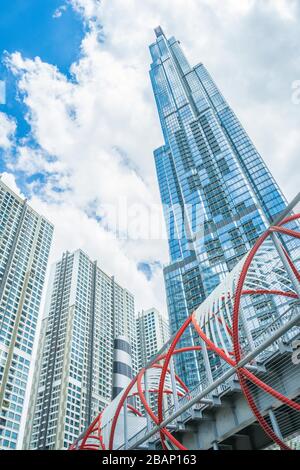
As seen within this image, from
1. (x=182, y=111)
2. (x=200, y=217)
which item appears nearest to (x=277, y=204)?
(x=200, y=217)

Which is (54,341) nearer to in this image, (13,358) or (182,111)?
(13,358)

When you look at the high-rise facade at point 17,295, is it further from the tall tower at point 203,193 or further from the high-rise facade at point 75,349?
the tall tower at point 203,193

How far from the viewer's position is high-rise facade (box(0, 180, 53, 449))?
6719cm

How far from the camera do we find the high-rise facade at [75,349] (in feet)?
259

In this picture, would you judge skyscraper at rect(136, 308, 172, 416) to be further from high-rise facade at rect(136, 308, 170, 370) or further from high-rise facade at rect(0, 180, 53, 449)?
high-rise facade at rect(0, 180, 53, 449)

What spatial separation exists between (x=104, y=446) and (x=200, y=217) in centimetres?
6690

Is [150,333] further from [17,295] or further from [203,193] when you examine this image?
[203,193]

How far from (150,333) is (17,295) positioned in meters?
55.0

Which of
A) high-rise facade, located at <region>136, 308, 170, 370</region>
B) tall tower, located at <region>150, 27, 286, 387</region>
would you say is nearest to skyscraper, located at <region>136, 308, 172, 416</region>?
high-rise facade, located at <region>136, 308, 170, 370</region>

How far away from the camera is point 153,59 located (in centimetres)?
14900

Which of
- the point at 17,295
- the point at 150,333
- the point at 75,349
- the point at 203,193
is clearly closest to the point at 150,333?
the point at 150,333

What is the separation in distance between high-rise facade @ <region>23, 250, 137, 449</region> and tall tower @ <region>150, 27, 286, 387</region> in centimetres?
2918

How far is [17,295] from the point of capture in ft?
267

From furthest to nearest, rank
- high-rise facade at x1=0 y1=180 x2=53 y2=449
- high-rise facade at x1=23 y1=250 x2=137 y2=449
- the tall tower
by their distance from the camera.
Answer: high-rise facade at x1=23 y1=250 x2=137 y2=449 → the tall tower → high-rise facade at x1=0 y1=180 x2=53 y2=449
